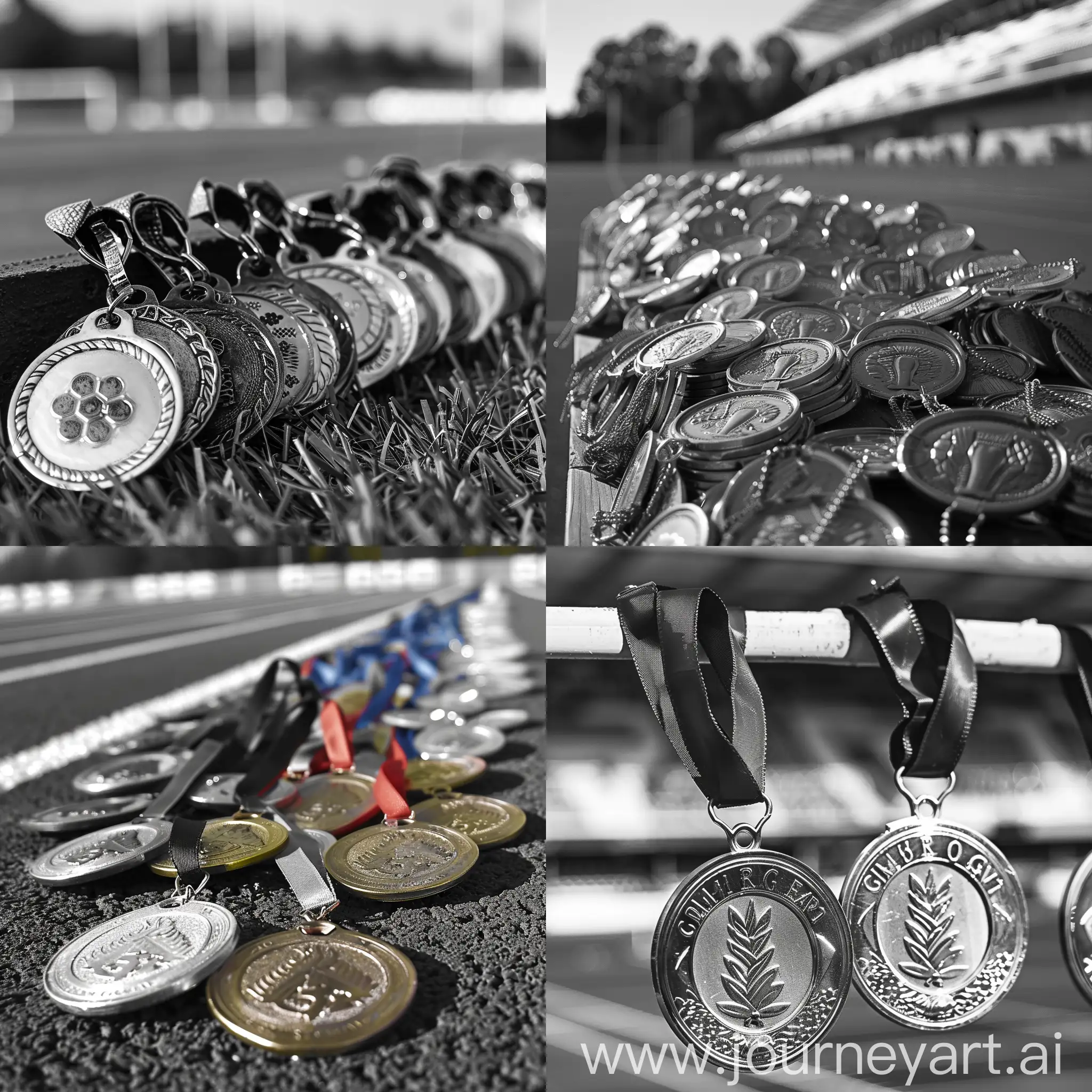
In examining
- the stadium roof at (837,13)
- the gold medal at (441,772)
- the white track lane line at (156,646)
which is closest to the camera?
the gold medal at (441,772)

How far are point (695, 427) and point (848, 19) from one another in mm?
19258

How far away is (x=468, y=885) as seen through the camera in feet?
3.56

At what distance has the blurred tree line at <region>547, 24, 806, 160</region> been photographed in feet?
36.6

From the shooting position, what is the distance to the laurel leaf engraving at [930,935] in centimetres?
93

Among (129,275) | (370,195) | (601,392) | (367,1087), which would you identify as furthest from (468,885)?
(370,195)

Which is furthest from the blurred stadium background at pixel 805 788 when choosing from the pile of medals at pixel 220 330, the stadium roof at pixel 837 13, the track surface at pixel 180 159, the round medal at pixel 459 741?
the stadium roof at pixel 837 13

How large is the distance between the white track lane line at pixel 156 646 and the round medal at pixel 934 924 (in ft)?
6.38

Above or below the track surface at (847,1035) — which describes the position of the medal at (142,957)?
above

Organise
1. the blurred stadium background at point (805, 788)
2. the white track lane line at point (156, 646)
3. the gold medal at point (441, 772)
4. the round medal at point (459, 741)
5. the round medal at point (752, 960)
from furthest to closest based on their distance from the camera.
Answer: the white track lane line at point (156, 646)
the round medal at point (459, 741)
the gold medal at point (441, 772)
the blurred stadium background at point (805, 788)
the round medal at point (752, 960)

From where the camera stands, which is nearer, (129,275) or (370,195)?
(129,275)

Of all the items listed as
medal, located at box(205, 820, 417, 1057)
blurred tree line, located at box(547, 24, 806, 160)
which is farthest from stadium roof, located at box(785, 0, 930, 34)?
medal, located at box(205, 820, 417, 1057)

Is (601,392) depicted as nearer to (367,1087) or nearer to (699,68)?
(367,1087)

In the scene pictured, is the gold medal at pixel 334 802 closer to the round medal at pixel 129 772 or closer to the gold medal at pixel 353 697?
the round medal at pixel 129 772

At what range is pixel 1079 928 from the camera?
3.11 feet
